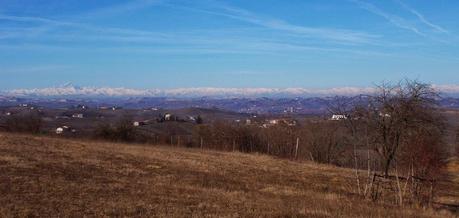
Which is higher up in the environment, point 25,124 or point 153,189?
point 153,189

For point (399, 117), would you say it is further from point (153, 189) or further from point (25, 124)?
point (25, 124)

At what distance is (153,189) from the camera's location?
73.4 feet

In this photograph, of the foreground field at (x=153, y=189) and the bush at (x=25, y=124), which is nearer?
the foreground field at (x=153, y=189)

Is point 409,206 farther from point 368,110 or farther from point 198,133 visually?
point 198,133

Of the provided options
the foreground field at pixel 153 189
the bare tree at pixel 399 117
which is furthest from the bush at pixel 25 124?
the bare tree at pixel 399 117

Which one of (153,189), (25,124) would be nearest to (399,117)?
(153,189)

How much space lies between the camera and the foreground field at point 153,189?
16656mm

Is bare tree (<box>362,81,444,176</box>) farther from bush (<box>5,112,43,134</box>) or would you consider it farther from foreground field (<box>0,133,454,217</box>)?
bush (<box>5,112,43,134</box>)

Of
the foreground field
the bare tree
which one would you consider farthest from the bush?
the bare tree

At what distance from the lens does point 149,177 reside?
2784 cm

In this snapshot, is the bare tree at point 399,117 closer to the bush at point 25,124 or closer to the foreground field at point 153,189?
the foreground field at point 153,189

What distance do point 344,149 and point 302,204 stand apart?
48.0 m

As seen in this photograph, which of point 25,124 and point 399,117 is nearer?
point 399,117

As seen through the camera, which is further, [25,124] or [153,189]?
[25,124]
